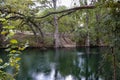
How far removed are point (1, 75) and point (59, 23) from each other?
1272 inches

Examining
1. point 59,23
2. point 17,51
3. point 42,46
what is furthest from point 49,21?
point 17,51

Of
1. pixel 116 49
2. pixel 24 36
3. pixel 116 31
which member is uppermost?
pixel 116 31

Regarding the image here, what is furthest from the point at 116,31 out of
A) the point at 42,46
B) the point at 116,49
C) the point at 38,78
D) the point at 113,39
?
the point at 42,46

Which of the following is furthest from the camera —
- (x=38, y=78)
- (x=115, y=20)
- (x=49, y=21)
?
(x=49, y=21)

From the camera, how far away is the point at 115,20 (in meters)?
5.19

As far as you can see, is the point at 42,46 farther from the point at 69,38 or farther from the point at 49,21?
the point at 69,38

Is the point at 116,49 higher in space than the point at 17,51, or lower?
lower

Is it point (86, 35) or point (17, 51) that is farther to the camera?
point (86, 35)

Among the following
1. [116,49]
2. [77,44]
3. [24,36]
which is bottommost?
[77,44]

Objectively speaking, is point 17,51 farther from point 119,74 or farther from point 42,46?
point 42,46

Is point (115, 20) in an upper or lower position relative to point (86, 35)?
upper

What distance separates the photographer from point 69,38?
36969 millimetres

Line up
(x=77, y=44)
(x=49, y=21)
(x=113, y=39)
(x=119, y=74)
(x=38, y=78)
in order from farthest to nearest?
1. (x=77, y=44)
2. (x=49, y=21)
3. (x=38, y=78)
4. (x=119, y=74)
5. (x=113, y=39)

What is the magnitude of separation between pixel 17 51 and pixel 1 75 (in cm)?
24
